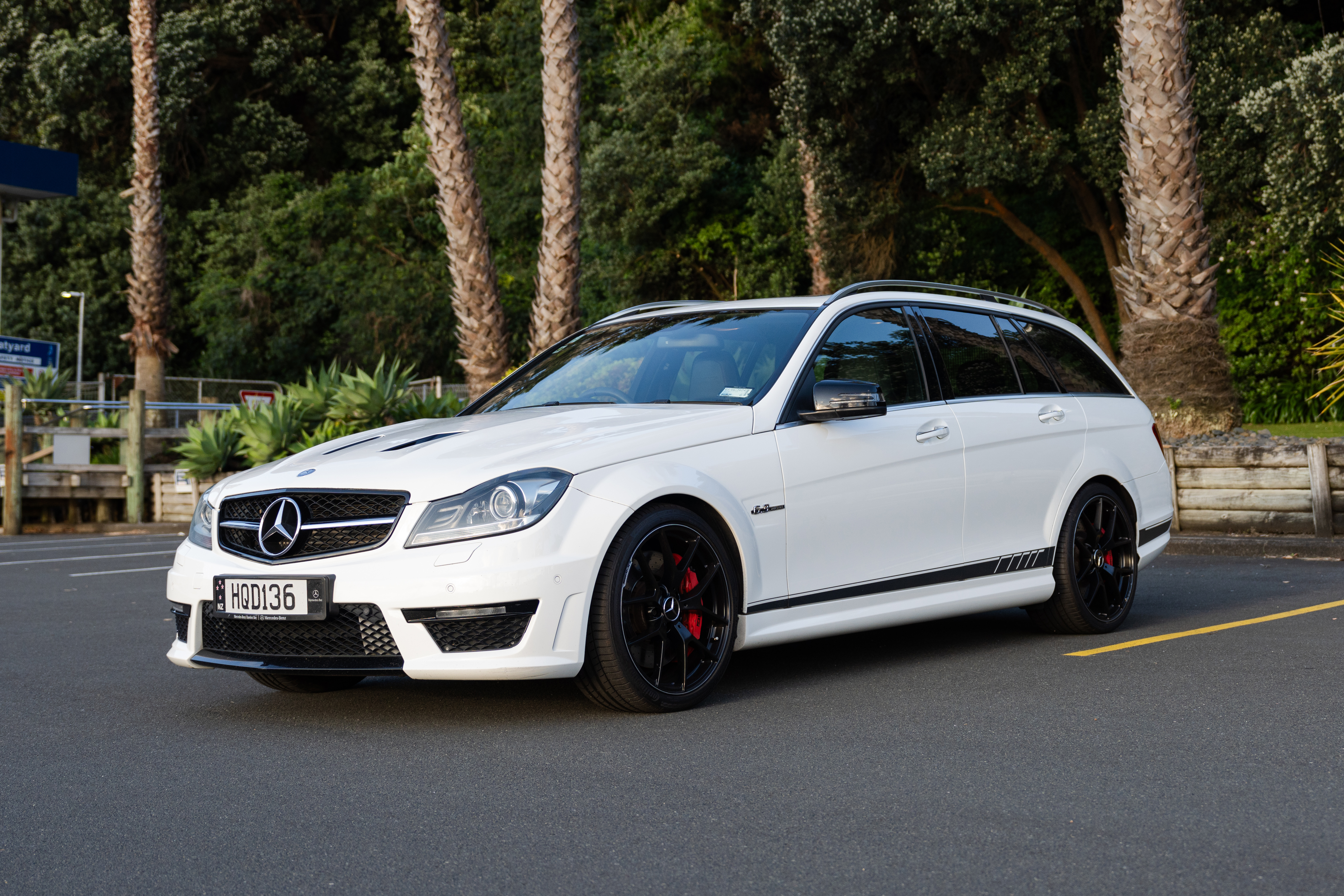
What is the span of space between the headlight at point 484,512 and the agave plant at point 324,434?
12121mm

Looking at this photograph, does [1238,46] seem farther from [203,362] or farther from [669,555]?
[203,362]

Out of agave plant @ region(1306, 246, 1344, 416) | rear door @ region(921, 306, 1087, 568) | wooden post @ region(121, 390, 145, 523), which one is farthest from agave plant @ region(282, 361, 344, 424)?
rear door @ region(921, 306, 1087, 568)

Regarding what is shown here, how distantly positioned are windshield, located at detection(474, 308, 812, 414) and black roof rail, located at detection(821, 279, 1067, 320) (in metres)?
0.27

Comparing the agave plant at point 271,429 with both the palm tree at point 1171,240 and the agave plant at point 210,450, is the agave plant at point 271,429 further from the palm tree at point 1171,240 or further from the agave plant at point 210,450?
the palm tree at point 1171,240

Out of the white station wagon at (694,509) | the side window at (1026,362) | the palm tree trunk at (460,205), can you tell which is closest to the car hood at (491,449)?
the white station wagon at (694,509)

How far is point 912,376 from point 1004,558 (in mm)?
972

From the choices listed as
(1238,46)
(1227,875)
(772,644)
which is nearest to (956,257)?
(1238,46)

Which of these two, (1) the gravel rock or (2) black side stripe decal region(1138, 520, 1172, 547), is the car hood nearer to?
(2) black side stripe decal region(1138, 520, 1172, 547)

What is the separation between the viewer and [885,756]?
15.5 feet

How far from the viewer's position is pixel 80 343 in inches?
1560

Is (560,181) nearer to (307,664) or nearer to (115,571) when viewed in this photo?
(115,571)

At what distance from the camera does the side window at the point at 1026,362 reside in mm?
7344

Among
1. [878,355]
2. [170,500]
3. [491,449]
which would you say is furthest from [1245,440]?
[170,500]

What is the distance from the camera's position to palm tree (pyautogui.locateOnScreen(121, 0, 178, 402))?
28.2 m
